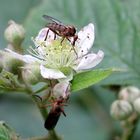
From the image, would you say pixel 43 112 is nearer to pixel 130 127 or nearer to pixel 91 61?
pixel 91 61

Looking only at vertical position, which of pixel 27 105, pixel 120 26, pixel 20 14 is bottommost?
pixel 27 105

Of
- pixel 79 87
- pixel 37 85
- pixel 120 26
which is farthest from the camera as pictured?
pixel 120 26

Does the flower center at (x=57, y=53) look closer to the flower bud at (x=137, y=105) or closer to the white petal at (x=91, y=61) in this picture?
the white petal at (x=91, y=61)

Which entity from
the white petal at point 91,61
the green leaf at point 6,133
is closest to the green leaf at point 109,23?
the white petal at point 91,61

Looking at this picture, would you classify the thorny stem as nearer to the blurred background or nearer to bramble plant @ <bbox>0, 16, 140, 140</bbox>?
bramble plant @ <bbox>0, 16, 140, 140</bbox>

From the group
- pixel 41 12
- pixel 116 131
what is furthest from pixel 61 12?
pixel 116 131

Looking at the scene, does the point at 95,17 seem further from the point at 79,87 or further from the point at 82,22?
the point at 79,87

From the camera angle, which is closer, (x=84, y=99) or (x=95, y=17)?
(x=95, y=17)

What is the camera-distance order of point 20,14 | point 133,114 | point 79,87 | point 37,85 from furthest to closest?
1. point 20,14
2. point 133,114
3. point 37,85
4. point 79,87
